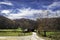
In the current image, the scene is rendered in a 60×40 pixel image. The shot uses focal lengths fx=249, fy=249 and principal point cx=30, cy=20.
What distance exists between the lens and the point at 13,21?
6316 millimetres

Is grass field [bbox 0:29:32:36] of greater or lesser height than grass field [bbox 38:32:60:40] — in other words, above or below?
above

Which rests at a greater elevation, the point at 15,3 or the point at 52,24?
the point at 15,3

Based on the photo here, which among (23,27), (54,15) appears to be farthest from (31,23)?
(54,15)

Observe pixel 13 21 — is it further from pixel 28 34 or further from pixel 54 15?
pixel 54 15

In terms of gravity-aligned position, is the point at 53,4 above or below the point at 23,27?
above

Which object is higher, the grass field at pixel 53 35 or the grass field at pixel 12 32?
the grass field at pixel 12 32

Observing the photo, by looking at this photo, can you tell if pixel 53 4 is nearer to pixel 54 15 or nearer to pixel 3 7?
pixel 54 15

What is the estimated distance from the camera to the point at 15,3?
249 inches

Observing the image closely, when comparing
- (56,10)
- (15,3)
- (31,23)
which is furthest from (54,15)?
(15,3)

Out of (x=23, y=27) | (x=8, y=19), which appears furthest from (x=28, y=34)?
(x=8, y=19)

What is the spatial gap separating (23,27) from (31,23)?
23 centimetres

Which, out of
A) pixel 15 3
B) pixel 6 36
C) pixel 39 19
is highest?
pixel 15 3

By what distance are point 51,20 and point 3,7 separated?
1.26m

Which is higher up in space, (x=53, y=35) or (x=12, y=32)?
(x=12, y=32)
